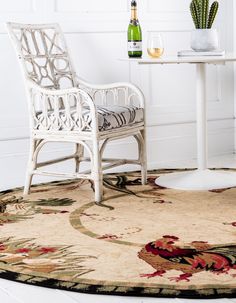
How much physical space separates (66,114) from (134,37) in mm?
900

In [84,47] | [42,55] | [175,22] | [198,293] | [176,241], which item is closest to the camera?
[198,293]

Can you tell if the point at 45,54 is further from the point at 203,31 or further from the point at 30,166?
the point at 203,31

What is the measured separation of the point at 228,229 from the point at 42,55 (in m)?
1.59

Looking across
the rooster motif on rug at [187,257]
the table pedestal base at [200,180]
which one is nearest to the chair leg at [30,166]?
the table pedestal base at [200,180]

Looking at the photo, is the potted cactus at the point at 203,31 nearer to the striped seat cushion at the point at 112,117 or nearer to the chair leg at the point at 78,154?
the striped seat cushion at the point at 112,117

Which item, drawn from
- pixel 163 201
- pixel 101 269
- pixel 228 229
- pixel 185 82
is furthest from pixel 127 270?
pixel 185 82

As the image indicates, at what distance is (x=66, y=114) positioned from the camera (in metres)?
3.52

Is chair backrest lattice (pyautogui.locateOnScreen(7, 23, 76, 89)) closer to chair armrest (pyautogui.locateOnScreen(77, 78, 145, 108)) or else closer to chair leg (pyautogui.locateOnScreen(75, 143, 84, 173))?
chair armrest (pyautogui.locateOnScreen(77, 78, 145, 108))

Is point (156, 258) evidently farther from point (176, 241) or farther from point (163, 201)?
point (163, 201)

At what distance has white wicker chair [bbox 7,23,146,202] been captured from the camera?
11.4 feet

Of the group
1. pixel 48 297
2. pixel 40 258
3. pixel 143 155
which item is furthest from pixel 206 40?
pixel 48 297

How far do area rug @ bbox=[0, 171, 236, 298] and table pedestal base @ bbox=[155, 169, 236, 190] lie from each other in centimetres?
8

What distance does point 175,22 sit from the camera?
187 inches

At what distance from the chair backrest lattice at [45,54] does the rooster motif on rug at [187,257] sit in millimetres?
1411
